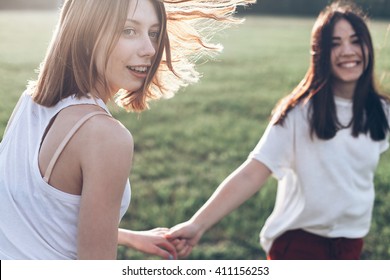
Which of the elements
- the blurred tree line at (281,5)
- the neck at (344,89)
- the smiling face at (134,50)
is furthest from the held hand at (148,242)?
the blurred tree line at (281,5)

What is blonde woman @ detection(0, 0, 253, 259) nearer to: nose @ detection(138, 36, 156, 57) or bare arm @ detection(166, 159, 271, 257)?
nose @ detection(138, 36, 156, 57)

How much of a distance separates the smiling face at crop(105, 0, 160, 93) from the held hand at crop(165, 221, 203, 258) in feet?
3.24

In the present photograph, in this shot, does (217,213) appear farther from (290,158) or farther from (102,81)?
(102,81)

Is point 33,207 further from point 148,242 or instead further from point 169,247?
point 169,247

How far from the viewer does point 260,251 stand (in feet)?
15.3

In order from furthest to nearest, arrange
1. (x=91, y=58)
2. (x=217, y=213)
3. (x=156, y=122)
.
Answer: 1. (x=156, y=122)
2. (x=217, y=213)
3. (x=91, y=58)

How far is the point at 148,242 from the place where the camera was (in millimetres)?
2760

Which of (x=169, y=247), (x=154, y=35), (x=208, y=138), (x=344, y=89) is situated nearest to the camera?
(x=154, y=35)

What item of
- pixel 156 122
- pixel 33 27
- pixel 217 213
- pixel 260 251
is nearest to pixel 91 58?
pixel 217 213

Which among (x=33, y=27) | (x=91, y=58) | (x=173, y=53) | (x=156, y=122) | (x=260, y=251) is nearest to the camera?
Answer: (x=91, y=58)

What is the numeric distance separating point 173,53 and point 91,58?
2.32 ft

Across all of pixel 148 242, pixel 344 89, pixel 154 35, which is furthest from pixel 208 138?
pixel 154 35

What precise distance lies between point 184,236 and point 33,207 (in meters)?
1.21

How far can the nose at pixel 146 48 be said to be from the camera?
2.15 metres
